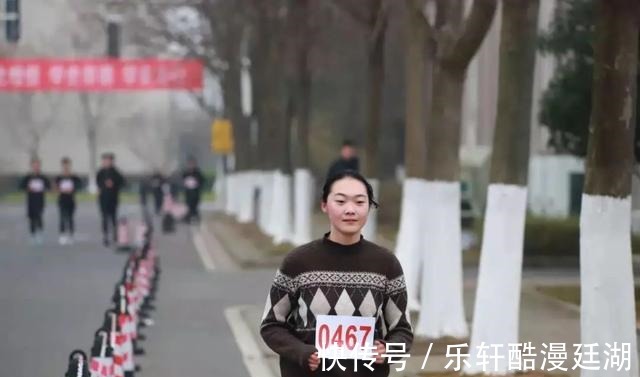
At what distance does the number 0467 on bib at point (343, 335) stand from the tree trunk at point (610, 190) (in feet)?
14.6

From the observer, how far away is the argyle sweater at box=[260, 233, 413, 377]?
6758 mm

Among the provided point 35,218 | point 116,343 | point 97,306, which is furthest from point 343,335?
point 35,218

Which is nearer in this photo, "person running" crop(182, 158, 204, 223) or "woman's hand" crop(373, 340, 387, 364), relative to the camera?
"woman's hand" crop(373, 340, 387, 364)

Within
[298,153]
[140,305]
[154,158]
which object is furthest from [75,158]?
[140,305]

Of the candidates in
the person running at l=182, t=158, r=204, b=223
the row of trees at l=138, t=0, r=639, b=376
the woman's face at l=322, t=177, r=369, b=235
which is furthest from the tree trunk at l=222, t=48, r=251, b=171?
the woman's face at l=322, t=177, r=369, b=235

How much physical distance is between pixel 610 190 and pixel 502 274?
2284mm

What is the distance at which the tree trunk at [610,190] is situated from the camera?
430 inches

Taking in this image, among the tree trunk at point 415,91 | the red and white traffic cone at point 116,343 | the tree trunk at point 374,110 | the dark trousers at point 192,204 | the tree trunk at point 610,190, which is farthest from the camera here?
the dark trousers at point 192,204

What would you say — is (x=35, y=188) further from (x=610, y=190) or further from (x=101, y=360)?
(x=610, y=190)

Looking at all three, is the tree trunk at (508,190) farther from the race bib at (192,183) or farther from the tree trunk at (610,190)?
the race bib at (192,183)

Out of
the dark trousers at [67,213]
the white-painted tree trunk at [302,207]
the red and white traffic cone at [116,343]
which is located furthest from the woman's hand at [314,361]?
the dark trousers at [67,213]

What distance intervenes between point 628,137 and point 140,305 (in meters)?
9.07

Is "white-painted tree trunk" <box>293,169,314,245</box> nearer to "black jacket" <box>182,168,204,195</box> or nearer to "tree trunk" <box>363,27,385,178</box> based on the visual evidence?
"tree trunk" <box>363,27,385,178</box>

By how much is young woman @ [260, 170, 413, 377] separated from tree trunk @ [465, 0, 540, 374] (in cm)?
612
